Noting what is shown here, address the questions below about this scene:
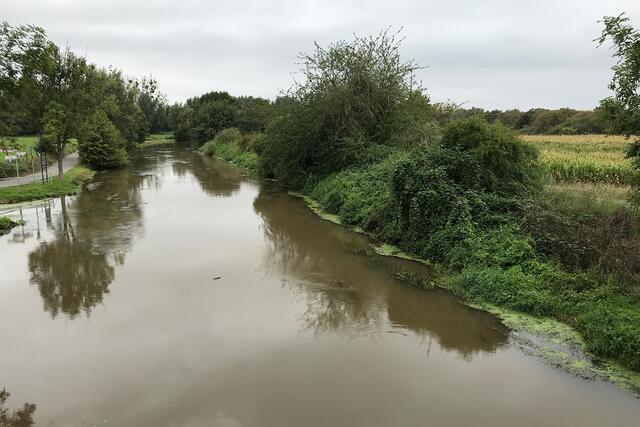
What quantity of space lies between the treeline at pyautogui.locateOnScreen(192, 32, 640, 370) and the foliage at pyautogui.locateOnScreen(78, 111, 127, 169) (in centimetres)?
1507

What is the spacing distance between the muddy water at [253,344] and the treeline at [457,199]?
1.07 metres

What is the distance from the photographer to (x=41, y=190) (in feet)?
72.7

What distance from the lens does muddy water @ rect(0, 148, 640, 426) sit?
646cm

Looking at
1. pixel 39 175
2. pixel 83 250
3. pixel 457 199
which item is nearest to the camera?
pixel 457 199

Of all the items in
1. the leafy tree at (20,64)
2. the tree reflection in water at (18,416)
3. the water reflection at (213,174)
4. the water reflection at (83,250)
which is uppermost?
the leafy tree at (20,64)

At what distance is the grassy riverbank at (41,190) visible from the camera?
20.4 m

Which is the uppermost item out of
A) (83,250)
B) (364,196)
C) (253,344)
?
(364,196)

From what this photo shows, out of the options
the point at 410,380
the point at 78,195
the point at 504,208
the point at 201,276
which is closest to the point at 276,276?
the point at 201,276

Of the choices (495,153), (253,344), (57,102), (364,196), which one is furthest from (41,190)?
(495,153)

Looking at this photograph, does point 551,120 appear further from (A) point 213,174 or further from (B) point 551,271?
(B) point 551,271

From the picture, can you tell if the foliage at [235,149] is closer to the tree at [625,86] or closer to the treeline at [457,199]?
the treeline at [457,199]

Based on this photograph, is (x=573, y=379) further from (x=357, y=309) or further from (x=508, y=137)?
(x=508, y=137)

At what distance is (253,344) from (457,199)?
23.3 feet

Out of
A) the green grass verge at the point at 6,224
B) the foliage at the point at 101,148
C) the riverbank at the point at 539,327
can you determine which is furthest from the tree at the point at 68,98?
the riverbank at the point at 539,327
